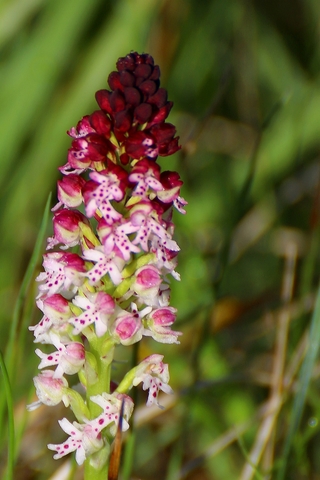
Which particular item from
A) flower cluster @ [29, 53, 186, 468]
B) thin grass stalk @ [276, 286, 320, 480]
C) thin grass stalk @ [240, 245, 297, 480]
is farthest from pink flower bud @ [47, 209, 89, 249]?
thin grass stalk @ [240, 245, 297, 480]

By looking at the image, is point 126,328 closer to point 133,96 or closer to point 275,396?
point 133,96

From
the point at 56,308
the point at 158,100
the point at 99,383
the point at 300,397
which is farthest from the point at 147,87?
the point at 300,397

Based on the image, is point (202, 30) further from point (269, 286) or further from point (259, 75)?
point (269, 286)

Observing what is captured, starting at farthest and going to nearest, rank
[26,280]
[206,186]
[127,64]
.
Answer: [206,186]
[26,280]
[127,64]

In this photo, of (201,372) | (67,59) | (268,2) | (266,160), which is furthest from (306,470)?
(268,2)

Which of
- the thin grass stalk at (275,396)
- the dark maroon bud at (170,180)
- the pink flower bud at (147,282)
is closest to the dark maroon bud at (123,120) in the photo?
the dark maroon bud at (170,180)

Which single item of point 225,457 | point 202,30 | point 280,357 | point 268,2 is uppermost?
point 268,2
